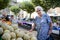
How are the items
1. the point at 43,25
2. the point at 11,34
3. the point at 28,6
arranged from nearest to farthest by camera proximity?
the point at 11,34
the point at 43,25
the point at 28,6

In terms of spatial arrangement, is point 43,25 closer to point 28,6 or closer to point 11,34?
point 11,34

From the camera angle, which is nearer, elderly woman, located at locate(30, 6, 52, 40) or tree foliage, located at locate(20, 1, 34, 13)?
elderly woman, located at locate(30, 6, 52, 40)

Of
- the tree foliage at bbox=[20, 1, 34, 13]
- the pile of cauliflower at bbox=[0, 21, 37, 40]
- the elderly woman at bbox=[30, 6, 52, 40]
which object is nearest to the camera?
the pile of cauliflower at bbox=[0, 21, 37, 40]

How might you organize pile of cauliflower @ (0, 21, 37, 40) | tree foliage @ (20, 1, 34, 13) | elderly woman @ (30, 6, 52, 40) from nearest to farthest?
pile of cauliflower @ (0, 21, 37, 40), elderly woman @ (30, 6, 52, 40), tree foliage @ (20, 1, 34, 13)

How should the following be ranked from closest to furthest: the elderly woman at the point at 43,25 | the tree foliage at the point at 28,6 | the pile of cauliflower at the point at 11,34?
the pile of cauliflower at the point at 11,34 → the elderly woman at the point at 43,25 → the tree foliage at the point at 28,6

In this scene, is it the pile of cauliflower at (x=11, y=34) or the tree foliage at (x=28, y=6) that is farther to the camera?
the tree foliage at (x=28, y=6)

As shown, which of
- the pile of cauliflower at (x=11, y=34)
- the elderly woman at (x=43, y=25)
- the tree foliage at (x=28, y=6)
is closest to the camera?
the pile of cauliflower at (x=11, y=34)

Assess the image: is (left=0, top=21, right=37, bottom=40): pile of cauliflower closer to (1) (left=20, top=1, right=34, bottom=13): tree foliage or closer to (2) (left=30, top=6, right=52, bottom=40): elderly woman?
(2) (left=30, top=6, right=52, bottom=40): elderly woman

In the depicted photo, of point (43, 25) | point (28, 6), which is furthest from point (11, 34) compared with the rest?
point (28, 6)

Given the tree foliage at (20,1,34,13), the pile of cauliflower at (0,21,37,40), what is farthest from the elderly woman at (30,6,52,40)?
the tree foliage at (20,1,34,13)

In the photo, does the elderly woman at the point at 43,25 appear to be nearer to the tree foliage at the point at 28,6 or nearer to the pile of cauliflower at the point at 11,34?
the pile of cauliflower at the point at 11,34

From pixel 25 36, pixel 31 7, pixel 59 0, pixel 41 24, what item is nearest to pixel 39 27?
pixel 41 24

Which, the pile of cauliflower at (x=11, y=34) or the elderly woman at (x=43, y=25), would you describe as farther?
the elderly woman at (x=43, y=25)

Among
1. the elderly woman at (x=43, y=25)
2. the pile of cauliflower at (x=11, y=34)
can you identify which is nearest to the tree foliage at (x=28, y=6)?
the elderly woman at (x=43, y=25)
